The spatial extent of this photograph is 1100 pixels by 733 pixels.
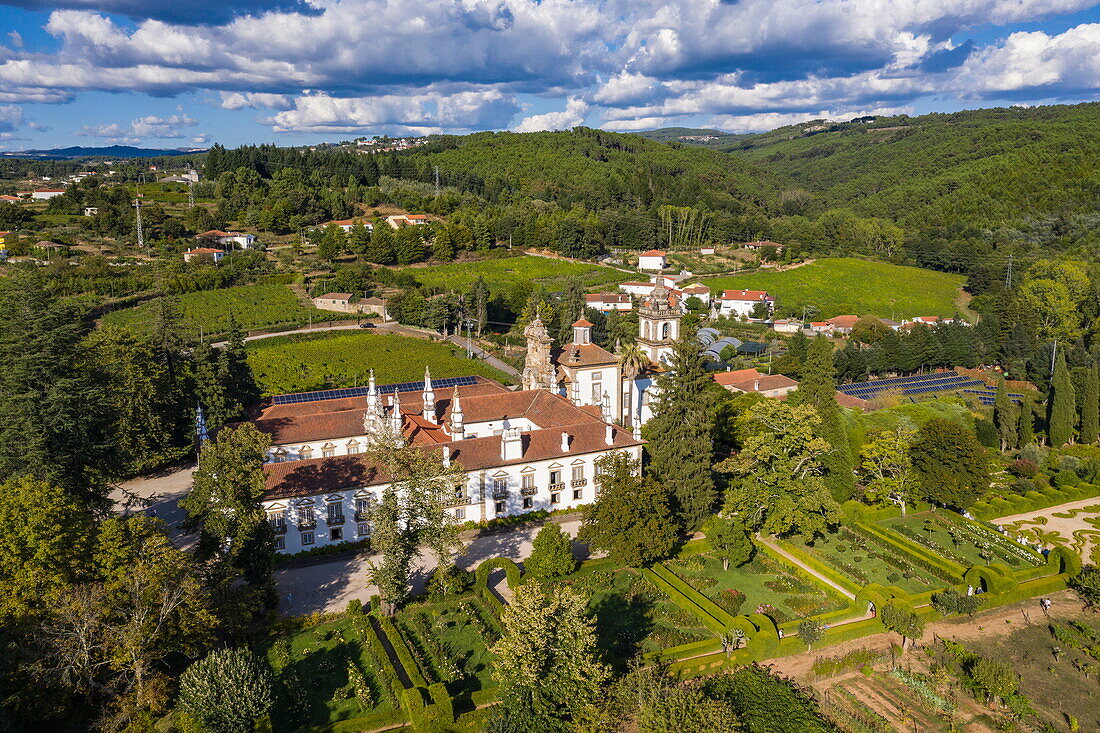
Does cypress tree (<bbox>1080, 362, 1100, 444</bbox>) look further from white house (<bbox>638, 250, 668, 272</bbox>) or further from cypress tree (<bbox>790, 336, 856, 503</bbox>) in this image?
white house (<bbox>638, 250, 668, 272</bbox>)

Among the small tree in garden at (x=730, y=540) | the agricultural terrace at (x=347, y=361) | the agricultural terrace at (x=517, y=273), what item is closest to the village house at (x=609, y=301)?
the agricultural terrace at (x=517, y=273)

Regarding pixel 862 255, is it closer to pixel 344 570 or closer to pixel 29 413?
pixel 344 570

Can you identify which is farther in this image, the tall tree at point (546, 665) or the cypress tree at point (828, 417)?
the cypress tree at point (828, 417)

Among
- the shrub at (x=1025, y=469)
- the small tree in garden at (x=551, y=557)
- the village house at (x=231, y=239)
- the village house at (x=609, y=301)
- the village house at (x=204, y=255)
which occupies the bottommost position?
the shrub at (x=1025, y=469)

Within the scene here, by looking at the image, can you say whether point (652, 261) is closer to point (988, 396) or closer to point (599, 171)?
point (988, 396)

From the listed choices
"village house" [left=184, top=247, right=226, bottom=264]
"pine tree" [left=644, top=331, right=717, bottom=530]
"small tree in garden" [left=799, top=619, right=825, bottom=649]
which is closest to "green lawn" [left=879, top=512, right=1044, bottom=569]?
"pine tree" [left=644, top=331, right=717, bottom=530]

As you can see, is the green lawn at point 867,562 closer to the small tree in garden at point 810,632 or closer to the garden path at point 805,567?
the garden path at point 805,567

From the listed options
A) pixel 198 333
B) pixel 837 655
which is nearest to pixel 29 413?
pixel 837 655
